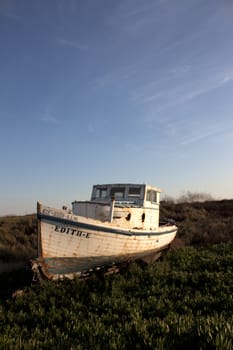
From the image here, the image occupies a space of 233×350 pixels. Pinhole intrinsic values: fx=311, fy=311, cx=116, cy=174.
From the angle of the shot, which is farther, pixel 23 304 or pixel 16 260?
pixel 16 260

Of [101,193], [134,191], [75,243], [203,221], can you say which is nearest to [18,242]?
[101,193]

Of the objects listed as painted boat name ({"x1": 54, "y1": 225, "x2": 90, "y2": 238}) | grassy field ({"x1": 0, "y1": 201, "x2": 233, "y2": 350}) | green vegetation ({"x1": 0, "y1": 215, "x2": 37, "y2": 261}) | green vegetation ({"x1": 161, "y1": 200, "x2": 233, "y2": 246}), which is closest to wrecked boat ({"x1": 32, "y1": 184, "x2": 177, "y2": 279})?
painted boat name ({"x1": 54, "y1": 225, "x2": 90, "y2": 238})

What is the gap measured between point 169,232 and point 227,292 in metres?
8.63

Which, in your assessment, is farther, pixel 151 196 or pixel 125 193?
pixel 151 196

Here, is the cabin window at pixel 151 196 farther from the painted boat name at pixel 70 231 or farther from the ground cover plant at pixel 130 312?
the painted boat name at pixel 70 231

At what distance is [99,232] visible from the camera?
1107 centimetres

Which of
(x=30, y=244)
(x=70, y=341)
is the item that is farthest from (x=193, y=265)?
(x=30, y=244)

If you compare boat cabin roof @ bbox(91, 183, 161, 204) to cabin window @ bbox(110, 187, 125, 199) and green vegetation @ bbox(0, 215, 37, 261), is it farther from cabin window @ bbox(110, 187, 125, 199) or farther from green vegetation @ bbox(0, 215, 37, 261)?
green vegetation @ bbox(0, 215, 37, 261)

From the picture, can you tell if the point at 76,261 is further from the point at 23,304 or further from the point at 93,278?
the point at 23,304

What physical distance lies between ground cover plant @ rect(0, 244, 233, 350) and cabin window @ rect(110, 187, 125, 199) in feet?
11.8

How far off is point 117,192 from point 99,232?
4226 millimetres

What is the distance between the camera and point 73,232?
34.8 feet

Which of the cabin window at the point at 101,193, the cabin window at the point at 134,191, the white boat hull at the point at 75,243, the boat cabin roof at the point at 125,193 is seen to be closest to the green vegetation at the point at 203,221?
the boat cabin roof at the point at 125,193

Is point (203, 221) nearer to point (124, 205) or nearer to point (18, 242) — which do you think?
point (18, 242)
